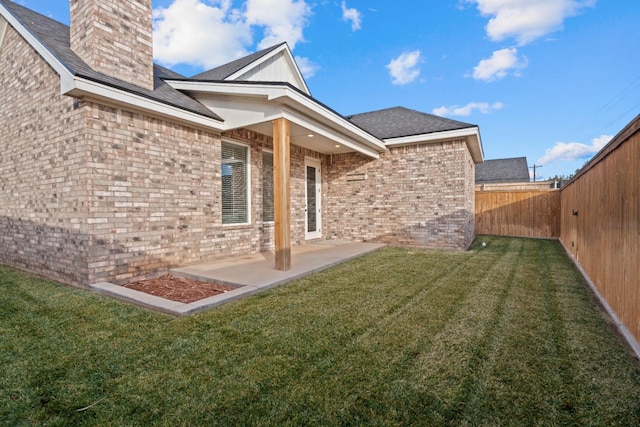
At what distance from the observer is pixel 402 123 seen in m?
9.53

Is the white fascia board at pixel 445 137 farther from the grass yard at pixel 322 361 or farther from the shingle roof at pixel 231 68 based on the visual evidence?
the grass yard at pixel 322 361

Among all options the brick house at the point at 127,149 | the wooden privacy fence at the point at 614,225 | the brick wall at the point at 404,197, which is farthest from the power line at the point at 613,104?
the brick house at the point at 127,149

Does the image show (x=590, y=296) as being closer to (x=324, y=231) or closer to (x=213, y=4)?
(x=324, y=231)

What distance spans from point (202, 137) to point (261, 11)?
18.9 feet

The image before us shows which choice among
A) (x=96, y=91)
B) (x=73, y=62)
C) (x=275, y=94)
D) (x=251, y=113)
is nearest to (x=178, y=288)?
(x=96, y=91)

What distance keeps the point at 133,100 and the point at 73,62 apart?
97 centimetres

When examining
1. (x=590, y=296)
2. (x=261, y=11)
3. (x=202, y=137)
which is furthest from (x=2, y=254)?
(x=590, y=296)

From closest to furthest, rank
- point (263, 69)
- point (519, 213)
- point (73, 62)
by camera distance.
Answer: point (73, 62) → point (263, 69) → point (519, 213)

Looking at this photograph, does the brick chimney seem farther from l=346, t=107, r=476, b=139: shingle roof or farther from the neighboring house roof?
the neighboring house roof

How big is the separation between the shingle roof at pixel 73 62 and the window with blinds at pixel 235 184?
97 centimetres

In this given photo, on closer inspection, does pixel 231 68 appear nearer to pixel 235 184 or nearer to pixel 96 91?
pixel 235 184

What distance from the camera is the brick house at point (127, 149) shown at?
4410 millimetres

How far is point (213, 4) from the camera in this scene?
867cm

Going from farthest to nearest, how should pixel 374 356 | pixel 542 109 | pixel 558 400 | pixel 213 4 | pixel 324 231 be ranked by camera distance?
pixel 542 109 → pixel 324 231 → pixel 213 4 → pixel 374 356 → pixel 558 400
